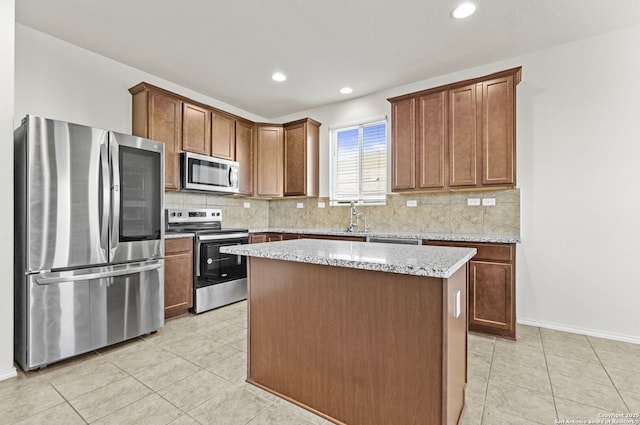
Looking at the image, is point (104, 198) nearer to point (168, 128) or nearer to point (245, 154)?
point (168, 128)

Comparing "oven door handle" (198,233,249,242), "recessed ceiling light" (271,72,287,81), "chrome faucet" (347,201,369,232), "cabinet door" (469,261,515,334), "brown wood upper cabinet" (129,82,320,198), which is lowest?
"cabinet door" (469,261,515,334)

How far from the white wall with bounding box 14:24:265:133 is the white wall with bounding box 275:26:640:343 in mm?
4192

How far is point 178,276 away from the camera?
3.30 meters

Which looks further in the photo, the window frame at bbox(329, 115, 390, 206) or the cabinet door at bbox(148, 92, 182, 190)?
the window frame at bbox(329, 115, 390, 206)

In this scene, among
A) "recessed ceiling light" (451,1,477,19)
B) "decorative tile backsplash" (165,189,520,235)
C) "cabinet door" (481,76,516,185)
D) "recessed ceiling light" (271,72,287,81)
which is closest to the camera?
"recessed ceiling light" (451,1,477,19)

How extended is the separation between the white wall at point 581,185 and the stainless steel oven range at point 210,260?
326 cm

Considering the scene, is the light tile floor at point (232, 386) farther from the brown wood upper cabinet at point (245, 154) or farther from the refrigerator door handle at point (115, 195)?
the brown wood upper cabinet at point (245, 154)

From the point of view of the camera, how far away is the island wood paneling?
1.31m

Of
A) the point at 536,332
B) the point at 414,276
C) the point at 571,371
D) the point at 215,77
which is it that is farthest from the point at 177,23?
the point at 536,332

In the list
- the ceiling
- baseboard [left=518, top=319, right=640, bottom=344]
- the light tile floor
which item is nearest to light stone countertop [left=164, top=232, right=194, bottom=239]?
the light tile floor

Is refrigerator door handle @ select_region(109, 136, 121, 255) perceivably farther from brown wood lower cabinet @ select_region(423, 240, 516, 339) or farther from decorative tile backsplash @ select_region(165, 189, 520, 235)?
brown wood lower cabinet @ select_region(423, 240, 516, 339)

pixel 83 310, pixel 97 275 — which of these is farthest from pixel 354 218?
pixel 83 310

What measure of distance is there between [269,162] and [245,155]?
0.37m

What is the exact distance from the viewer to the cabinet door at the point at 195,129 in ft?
11.9
